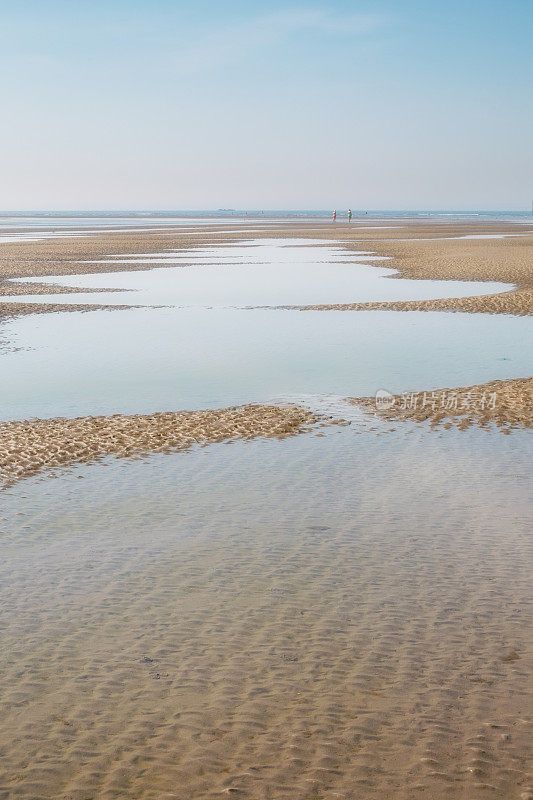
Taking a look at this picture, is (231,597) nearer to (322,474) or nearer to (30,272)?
(322,474)

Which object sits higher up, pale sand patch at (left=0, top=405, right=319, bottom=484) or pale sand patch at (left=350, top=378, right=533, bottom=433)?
pale sand patch at (left=350, top=378, right=533, bottom=433)

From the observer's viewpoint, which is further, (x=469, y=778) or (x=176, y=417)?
(x=176, y=417)

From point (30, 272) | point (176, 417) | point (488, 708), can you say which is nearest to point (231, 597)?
point (488, 708)

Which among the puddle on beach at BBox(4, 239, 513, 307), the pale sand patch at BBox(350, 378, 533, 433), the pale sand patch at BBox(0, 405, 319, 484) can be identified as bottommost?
the pale sand patch at BBox(0, 405, 319, 484)

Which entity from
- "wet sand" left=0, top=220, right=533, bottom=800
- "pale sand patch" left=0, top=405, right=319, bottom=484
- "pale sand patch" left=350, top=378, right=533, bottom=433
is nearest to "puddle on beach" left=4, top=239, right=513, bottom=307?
"pale sand patch" left=350, top=378, right=533, bottom=433

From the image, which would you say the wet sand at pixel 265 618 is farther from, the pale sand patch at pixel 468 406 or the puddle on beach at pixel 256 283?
the puddle on beach at pixel 256 283

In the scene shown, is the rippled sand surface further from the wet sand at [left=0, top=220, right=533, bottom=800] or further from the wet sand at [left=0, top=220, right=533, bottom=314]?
the wet sand at [left=0, top=220, right=533, bottom=314]

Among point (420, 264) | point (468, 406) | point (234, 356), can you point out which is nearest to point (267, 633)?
point (468, 406)
